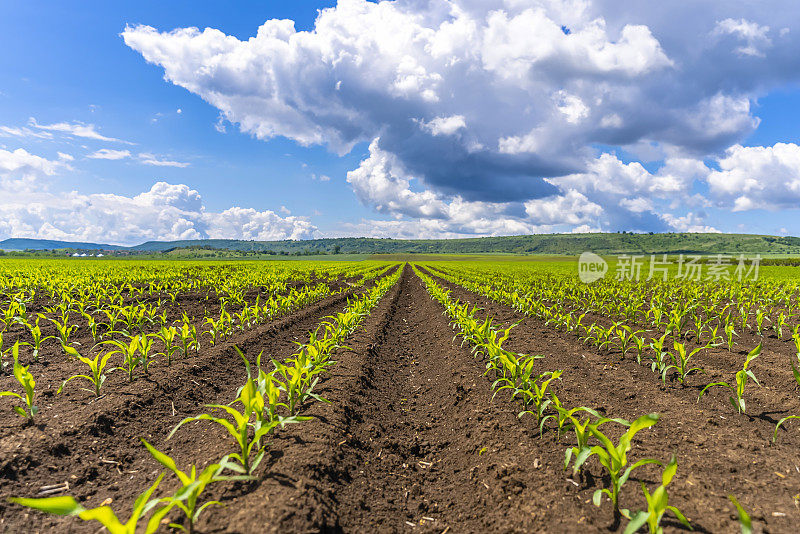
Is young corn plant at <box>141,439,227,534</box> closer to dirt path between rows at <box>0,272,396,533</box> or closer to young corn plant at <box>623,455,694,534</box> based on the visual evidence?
dirt path between rows at <box>0,272,396,533</box>

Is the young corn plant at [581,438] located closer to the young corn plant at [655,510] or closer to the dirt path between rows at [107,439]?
the young corn plant at [655,510]

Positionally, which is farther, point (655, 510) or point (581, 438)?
point (581, 438)

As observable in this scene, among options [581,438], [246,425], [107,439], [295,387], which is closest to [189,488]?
[246,425]

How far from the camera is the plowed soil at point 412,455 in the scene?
2.71m

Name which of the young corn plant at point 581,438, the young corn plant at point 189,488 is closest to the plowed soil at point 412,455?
the young corn plant at point 189,488

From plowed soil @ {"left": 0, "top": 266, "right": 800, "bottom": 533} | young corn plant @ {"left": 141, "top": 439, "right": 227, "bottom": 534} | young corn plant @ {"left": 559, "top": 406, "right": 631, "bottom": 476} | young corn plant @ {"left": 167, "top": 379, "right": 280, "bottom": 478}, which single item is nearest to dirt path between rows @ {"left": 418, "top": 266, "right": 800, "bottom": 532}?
plowed soil @ {"left": 0, "top": 266, "right": 800, "bottom": 533}

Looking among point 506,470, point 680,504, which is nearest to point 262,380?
point 506,470

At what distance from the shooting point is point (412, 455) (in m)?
4.09

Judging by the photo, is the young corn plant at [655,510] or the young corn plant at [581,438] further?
the young corn plant at [581,438]

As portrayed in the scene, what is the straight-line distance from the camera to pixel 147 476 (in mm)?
3473

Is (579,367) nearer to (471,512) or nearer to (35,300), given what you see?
(471,512)

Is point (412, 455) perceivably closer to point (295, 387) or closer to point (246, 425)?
point (295, 387)

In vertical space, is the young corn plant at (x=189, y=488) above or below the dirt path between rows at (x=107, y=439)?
above

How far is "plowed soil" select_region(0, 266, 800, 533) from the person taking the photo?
2.71 meters
